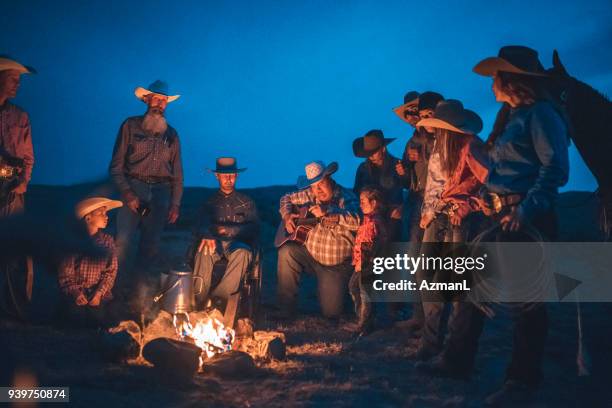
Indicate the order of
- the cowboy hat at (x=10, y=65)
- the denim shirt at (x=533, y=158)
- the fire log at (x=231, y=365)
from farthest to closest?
the cowboy hat at (x=10, y=65), the fire log at (x=231, y=365), the denim shirt at (x=533, y=158)

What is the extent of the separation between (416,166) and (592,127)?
1.98 metres

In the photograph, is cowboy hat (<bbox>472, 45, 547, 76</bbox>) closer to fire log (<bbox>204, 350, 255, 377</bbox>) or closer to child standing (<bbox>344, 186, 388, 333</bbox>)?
child standing (<bbox>344, 186, 388, 333</bbox>)

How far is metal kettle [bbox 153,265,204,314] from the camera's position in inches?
198

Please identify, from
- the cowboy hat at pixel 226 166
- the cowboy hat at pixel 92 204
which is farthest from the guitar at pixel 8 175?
the cowboy hat at pixel 226 166

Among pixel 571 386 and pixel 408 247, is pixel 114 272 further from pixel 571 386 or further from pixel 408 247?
pixel 571 386

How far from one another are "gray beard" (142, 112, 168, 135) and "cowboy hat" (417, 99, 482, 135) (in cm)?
356

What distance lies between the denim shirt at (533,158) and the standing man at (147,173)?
4.19m

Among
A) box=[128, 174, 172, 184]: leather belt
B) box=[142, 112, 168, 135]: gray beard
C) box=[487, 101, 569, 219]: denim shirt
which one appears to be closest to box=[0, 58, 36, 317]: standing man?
box=[128, 174, 172, 184]: leather belt

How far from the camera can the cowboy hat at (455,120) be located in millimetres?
4137

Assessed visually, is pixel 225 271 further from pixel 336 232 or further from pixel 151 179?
pixel 151 179

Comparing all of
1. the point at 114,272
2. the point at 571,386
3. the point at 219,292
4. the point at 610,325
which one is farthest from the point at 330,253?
the point at 610,325

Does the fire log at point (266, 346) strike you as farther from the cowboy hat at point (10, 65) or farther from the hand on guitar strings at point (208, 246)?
the cowboy hat at point (10, 65)

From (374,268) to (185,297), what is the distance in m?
2.16

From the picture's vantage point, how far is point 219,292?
5.62 m
